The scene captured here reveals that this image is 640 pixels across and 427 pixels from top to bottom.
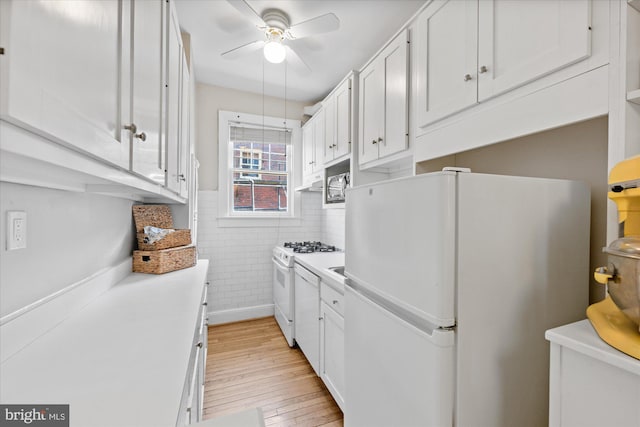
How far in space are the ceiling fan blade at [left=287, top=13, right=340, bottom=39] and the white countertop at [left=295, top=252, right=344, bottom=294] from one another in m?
1.67

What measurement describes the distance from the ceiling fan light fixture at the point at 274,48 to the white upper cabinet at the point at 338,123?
63 cm

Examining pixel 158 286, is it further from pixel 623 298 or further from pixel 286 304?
pixel 623 298

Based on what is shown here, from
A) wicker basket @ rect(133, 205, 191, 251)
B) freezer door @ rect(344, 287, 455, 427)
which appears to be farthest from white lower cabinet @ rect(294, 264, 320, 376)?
wicker basket @ rect(133, 205, 191, 251)

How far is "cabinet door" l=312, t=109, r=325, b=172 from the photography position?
9.73ft

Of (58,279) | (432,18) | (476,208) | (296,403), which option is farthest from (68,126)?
(296,403)

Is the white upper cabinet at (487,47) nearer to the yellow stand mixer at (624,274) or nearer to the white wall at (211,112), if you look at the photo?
the yellow stand mixer at (624,274)

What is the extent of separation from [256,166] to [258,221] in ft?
2.41

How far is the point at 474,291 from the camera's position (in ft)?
3.00

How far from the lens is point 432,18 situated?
1.50 meters

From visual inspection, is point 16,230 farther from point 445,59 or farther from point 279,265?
point 279,265

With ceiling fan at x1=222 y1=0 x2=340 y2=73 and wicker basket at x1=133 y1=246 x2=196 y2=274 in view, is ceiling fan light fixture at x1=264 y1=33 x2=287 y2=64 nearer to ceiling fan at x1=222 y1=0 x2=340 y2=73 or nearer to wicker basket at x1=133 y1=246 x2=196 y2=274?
ceiling fan at x1=222 y1=0 x2=340 y2=73

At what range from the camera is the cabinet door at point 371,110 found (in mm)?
1999

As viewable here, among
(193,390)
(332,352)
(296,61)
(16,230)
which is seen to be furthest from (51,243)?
(296,61)

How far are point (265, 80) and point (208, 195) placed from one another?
1.51m
